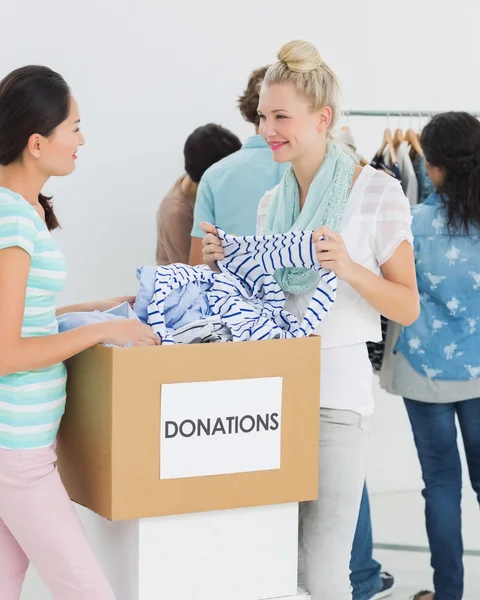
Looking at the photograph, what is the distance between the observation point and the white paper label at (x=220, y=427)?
5.80ft

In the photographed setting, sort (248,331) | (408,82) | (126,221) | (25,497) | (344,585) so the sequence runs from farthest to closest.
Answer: (408,82)
(126,221)
(344,585)
(248,331)
(25,497)

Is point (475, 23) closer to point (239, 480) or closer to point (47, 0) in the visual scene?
point (47, 0)

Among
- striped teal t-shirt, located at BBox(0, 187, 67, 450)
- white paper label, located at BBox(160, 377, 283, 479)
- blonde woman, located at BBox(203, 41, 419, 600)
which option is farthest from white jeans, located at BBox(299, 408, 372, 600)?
striped teal t-shirt, located at BBox(0, 187, 67, 450)

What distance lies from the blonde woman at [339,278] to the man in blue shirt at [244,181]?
0.88 meters

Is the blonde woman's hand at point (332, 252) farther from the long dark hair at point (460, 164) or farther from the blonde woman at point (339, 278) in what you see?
the long dark hair at point (460, 164)

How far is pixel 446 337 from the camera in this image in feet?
9.66

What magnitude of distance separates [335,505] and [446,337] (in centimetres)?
109

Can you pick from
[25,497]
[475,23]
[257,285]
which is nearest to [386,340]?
[257,285]

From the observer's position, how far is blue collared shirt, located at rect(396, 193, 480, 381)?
9.44 ft

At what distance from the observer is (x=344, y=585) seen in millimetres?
1999

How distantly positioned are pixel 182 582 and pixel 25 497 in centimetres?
33

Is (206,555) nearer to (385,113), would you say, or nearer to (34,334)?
(34,334)

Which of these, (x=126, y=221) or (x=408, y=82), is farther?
(x=408, y=82)

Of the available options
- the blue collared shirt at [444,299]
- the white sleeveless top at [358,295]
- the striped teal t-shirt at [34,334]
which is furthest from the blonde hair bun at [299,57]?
the blue collared shirt at [444,299]
